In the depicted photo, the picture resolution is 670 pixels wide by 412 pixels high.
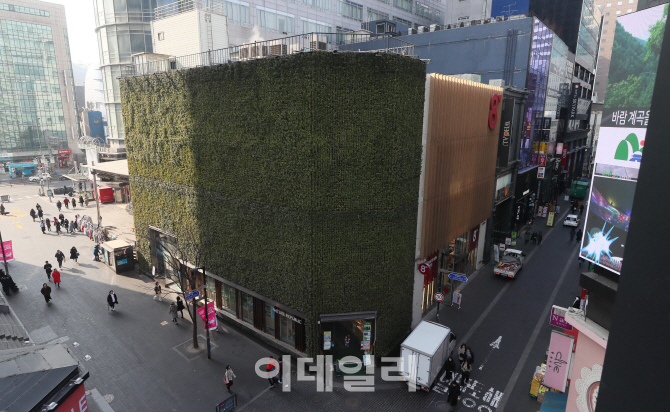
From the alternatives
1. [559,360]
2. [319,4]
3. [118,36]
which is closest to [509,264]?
[559,360]

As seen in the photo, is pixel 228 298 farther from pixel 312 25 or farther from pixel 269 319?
pixel 312 25

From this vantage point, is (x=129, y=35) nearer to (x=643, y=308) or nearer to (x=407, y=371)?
(x=407, y=371)

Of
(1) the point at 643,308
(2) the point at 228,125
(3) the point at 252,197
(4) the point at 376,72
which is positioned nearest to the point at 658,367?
(1) the point at 643,308

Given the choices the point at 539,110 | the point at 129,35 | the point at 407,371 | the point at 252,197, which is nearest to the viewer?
the point at 407,371

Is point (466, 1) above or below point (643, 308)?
above

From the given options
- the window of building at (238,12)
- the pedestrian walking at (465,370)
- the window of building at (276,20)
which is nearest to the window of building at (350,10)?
the window of building at (276,20)

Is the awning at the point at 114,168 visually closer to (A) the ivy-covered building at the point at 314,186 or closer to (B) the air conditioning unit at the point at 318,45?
(A) the ivy-covered building at the point at 314,186
